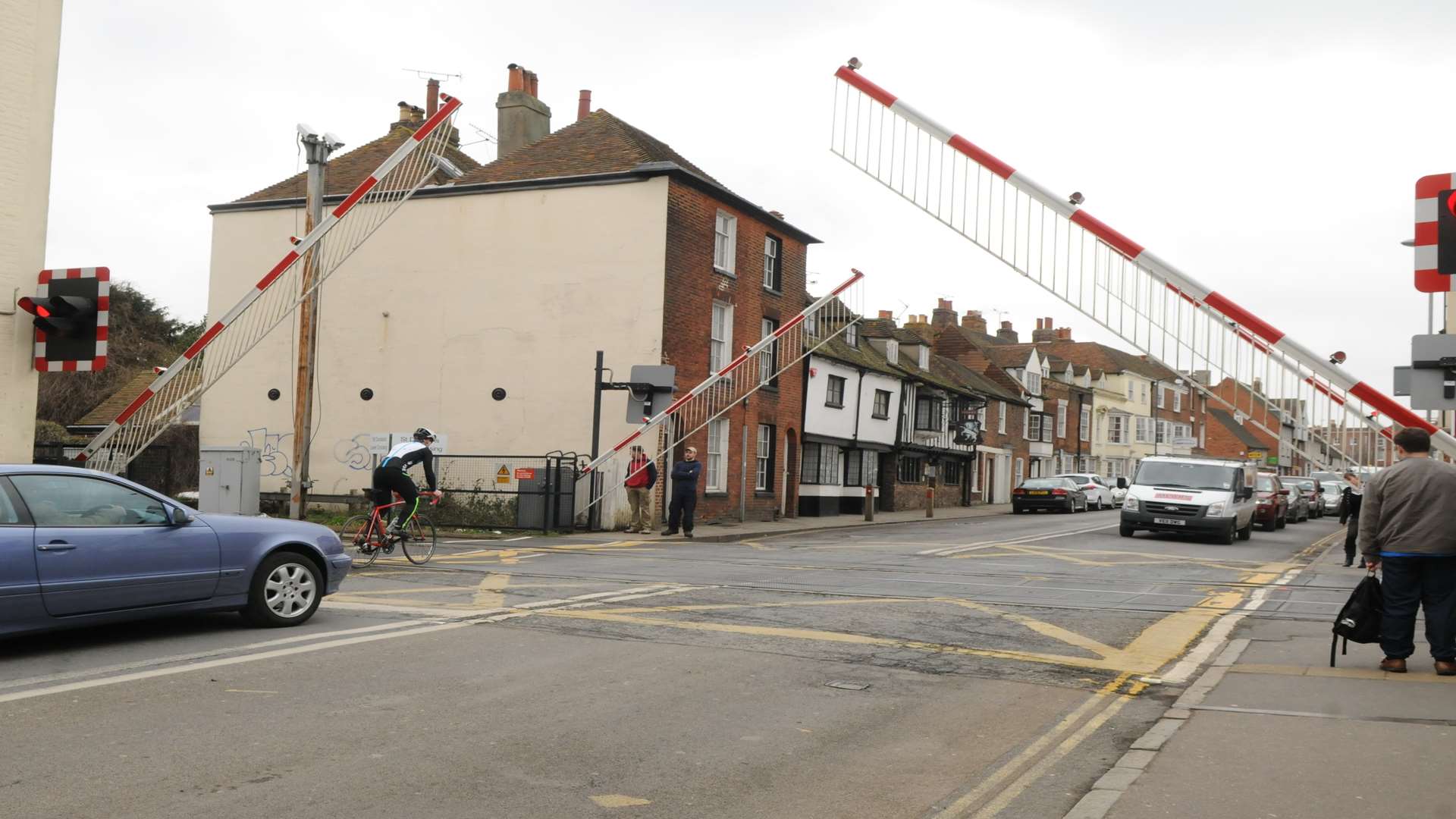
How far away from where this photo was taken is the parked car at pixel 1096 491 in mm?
48581

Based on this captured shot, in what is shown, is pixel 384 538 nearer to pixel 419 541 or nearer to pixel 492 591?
pixel 419 541

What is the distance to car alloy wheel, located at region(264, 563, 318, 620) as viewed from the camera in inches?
376

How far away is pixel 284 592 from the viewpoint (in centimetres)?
964

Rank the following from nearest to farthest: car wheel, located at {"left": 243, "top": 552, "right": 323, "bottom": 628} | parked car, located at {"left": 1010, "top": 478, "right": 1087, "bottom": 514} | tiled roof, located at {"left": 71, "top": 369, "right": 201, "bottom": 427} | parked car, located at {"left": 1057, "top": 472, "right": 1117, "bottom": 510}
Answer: car wheel, located at {"left": 243, "top": 552, "right": 323, "bottom": 628} < tiled roof, located at {"left": 71, "top": 369, "right": 201, "bottom": 427} < parked car, located at {"left": 1010, "top": 478, "right": 1087, "bottom": 514} < parked car, located at {"left": 1057, "top": 472, "right": 1117, "bottom": 510}

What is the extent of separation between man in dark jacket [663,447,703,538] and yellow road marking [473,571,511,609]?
924cm

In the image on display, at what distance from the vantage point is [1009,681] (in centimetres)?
807

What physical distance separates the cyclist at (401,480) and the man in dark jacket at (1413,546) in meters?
10.5

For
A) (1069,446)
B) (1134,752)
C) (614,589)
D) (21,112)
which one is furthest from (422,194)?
(1069,446)

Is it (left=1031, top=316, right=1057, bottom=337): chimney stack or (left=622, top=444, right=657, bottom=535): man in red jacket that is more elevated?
(left=1031, top=316, right=1057, bottom=337): chimney stack

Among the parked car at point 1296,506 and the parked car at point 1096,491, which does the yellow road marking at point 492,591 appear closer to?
the parked car at point 1296,506

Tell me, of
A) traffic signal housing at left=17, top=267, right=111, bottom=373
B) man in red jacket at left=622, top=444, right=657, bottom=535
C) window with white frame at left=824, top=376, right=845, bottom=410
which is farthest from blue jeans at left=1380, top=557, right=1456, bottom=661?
window with white frame at left=824, top=376, right=845, bottom=410

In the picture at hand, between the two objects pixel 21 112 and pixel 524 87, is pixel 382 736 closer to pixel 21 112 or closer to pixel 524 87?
pixel 21 112

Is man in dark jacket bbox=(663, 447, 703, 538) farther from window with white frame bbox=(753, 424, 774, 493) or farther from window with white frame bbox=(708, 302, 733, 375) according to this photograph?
window with white frame bbox=(753, 424, 774, 493)

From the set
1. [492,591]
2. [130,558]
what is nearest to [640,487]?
[492,591]
